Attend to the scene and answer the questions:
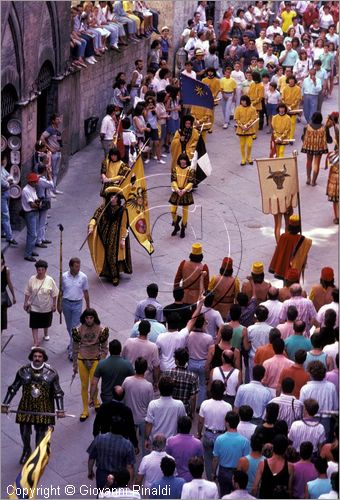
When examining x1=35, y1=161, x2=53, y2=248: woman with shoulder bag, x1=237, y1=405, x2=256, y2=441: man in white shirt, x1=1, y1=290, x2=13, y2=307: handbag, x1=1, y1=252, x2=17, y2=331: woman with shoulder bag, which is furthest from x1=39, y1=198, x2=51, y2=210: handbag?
x1=237, y1=405, x2=256, y2=441: man in white shirt

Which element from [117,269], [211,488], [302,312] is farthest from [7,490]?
[117,269]

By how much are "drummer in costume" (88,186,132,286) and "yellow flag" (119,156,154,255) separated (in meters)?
0.24

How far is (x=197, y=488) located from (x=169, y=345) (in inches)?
125

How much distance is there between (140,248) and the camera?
2186cm

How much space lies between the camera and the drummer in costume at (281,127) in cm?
2481

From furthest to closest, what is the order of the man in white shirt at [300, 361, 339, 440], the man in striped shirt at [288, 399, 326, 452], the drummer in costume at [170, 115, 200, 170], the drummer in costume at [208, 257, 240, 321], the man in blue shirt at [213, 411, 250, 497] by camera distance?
the drummer in costume at [170, 115, 200, 170] → the drummer in costume at [208, 257, 240, 321] → the man in white shirt at [300, 361, 339, 440] → the man in striped shirt at [288, 399, 326, 452] → the man in blue shirt at [213, 411, 250, 497]

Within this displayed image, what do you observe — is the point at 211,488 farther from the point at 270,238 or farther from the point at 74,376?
the point at 270,238

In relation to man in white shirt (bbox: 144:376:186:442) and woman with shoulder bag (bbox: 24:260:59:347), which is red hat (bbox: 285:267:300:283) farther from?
man in white shirt (bbox: 144:376:186:442)

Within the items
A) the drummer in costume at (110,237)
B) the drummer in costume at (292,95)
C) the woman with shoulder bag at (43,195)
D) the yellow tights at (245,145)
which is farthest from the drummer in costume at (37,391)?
the drummer in costume at (292,95)

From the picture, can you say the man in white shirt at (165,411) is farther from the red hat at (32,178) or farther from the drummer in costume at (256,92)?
the drummer in costume at (256,92)

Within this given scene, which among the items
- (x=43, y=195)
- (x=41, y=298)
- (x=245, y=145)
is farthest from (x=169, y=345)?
(x=245, y=145)

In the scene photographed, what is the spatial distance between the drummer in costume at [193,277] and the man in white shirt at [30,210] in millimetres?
3476

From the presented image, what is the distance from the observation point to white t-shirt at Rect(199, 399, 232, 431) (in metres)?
14.1

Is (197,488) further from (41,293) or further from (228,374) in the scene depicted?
(41,293)
